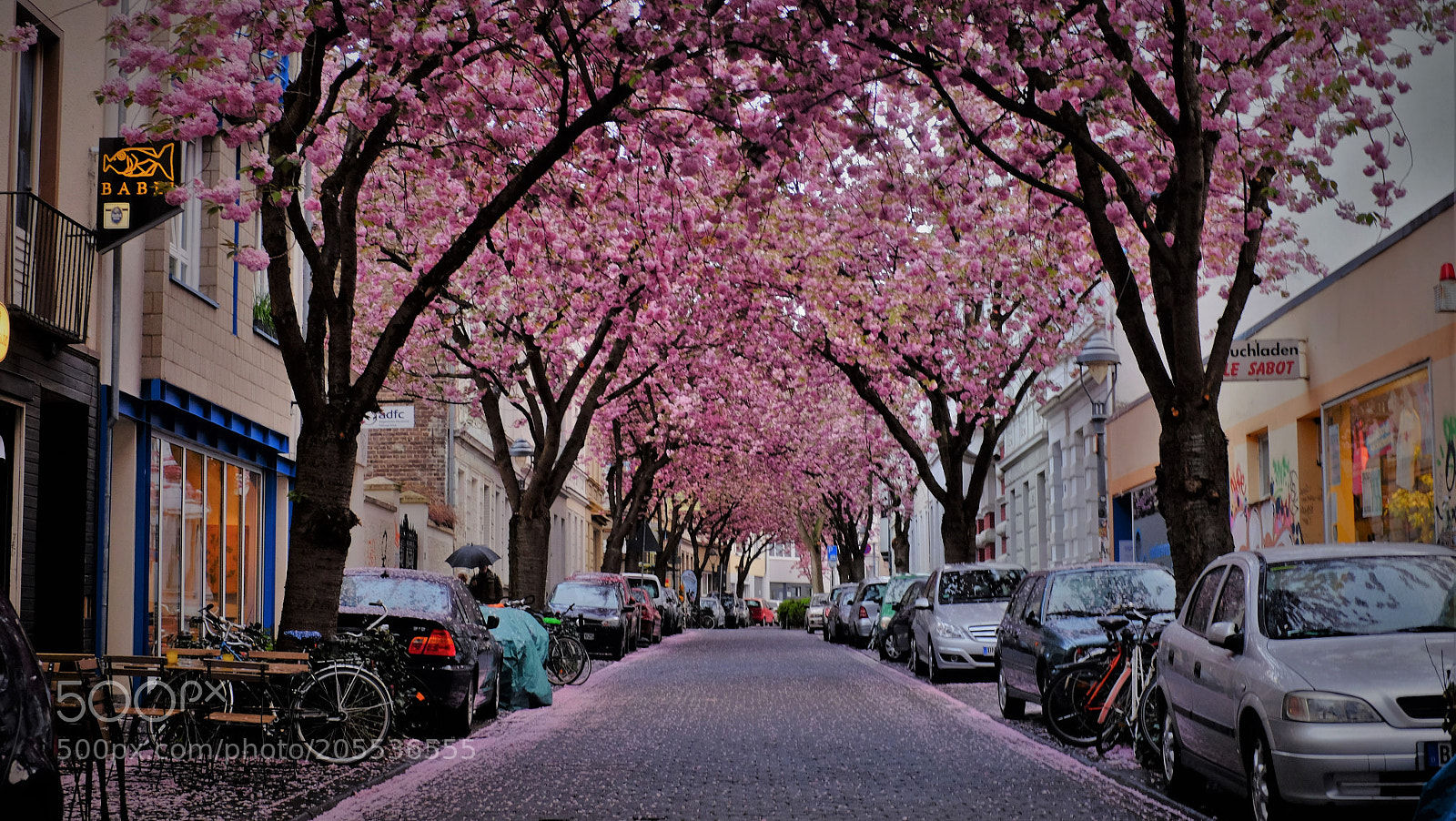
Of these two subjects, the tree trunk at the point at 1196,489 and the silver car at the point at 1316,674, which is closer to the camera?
the silver car at the point at 1316,674

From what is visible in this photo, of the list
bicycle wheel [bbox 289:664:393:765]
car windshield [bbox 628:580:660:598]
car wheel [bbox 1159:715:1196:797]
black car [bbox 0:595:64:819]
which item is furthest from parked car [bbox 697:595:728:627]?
black car [bbox 0:595:64:819]

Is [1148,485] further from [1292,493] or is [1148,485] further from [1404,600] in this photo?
[1404,600]

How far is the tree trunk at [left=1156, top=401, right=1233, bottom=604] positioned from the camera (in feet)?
47.2

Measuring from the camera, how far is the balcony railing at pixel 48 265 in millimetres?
14523

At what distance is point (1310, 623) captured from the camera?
30.4ft

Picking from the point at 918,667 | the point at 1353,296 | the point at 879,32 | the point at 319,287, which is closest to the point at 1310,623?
the point at 879,32

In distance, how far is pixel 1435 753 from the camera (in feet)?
27.0

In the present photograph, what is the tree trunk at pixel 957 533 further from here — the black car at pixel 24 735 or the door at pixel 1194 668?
the black car at pixel 24 735

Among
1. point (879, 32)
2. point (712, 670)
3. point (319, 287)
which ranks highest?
point (879, 32)

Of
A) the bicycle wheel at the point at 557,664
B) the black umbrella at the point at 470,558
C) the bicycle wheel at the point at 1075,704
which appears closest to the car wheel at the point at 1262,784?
the bicycle wheel at the point at 1075,704

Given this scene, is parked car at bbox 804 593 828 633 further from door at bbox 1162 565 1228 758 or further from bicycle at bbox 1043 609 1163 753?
door at bbox 1162 565 1228 758

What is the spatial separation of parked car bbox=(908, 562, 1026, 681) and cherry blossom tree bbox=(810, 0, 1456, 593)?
813 cm

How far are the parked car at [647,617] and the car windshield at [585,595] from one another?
5817mm

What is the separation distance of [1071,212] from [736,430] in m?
25.4
